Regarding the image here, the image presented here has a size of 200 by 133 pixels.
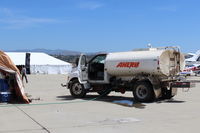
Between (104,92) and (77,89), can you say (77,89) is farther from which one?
(104,92)

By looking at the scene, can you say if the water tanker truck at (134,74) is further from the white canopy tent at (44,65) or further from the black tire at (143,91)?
the white canopy tent at (44,65)

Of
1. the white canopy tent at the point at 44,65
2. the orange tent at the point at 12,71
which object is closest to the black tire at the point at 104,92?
the orange tent at the point at 12,71

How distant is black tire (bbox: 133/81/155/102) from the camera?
1524 centimetres

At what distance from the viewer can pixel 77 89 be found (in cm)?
1731

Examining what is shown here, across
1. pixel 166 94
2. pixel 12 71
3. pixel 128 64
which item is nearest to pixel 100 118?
pixel 128 64

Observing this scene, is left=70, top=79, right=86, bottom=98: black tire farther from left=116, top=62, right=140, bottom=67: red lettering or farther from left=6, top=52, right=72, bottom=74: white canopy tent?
left=6, top=52, right=72, bottom=74: white canopy tent

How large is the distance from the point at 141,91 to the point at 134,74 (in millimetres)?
834

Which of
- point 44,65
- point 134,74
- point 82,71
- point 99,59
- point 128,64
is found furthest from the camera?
point 44,65

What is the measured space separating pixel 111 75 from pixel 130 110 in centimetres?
424

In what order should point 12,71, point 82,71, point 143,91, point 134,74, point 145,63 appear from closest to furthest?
point 12,71 → point 145,63 → point 143,91 → point 134,74 → point 82,71

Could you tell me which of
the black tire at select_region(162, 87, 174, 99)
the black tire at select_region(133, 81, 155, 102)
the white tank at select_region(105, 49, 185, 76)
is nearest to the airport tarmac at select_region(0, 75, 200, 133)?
the black tire at select_region(133, 81, 155, 102)

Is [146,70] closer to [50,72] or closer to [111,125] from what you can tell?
[111,125]

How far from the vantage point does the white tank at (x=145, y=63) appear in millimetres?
14990

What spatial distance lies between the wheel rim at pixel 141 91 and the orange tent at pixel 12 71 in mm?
4686
